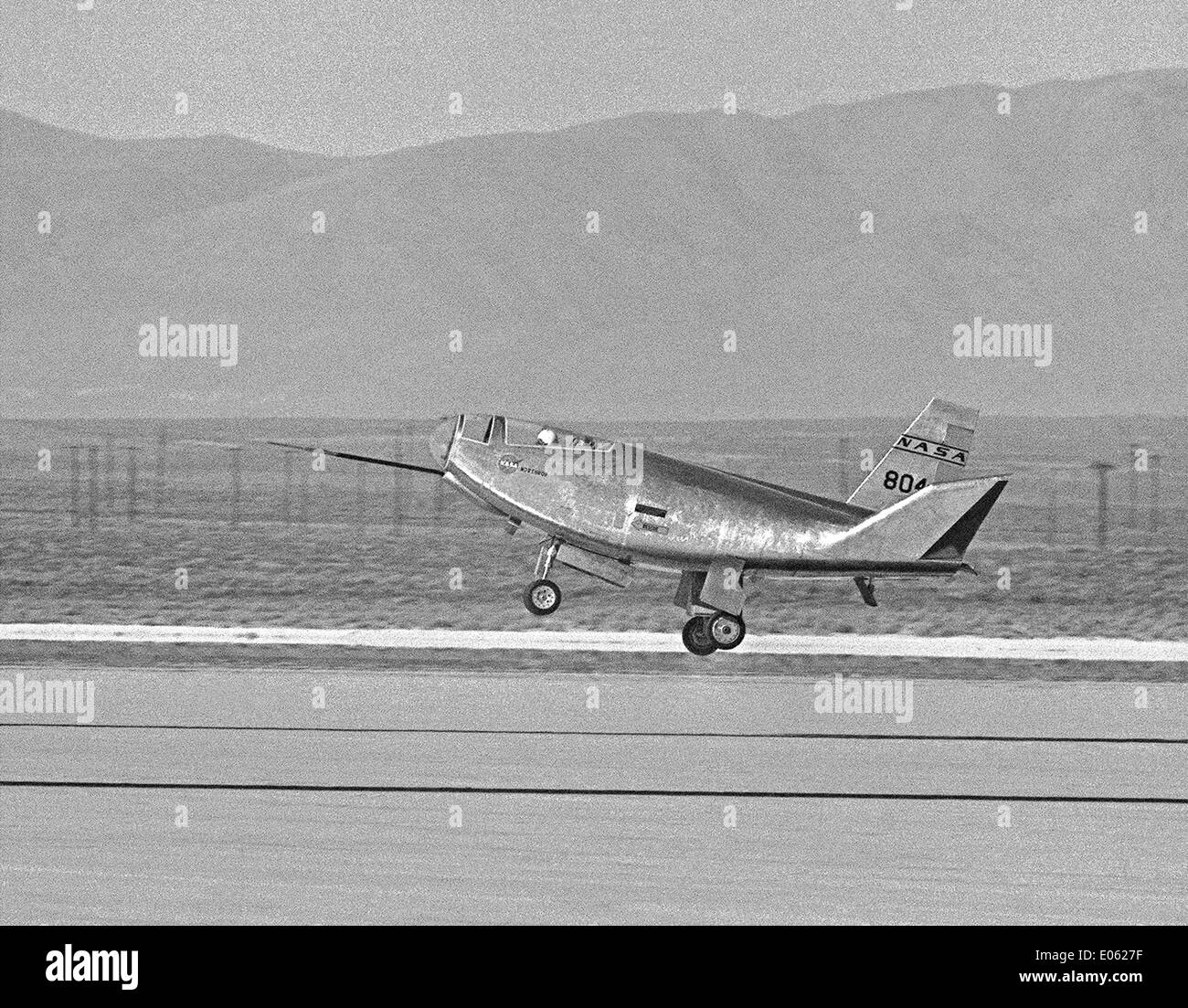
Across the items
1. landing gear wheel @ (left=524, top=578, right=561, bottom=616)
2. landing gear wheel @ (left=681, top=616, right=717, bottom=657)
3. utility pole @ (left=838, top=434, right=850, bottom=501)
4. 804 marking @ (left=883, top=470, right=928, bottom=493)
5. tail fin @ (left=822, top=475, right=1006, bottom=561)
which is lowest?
landing gear wheel @ (left=681, top=616, right=717, bottom=657)

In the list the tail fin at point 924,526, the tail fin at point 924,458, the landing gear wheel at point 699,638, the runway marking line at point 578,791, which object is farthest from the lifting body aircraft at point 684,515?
the runway marking line at point 578,791

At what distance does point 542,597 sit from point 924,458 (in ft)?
19.5

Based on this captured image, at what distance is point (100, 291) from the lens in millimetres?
116188

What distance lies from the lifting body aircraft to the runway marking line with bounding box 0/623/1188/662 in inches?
133

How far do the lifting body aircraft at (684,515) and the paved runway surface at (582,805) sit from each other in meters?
1.79

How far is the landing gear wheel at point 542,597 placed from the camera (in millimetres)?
21828

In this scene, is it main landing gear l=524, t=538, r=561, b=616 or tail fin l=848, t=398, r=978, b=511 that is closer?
main landing gear l=524, t=538, r=561, b=616

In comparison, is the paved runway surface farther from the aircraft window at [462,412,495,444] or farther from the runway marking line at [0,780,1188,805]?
the aircraft window at [462,412,495,444]

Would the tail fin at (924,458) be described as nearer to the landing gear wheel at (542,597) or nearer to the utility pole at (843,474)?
the landing gear wheel at (542,597)

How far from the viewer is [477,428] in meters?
21.9

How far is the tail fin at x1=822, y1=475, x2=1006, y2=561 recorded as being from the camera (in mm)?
21562

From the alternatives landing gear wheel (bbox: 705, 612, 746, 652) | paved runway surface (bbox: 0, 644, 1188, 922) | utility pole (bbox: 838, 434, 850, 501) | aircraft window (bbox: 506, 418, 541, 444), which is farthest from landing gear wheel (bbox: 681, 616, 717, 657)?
utility pole (bbox: 838, 434, 850, 501)
